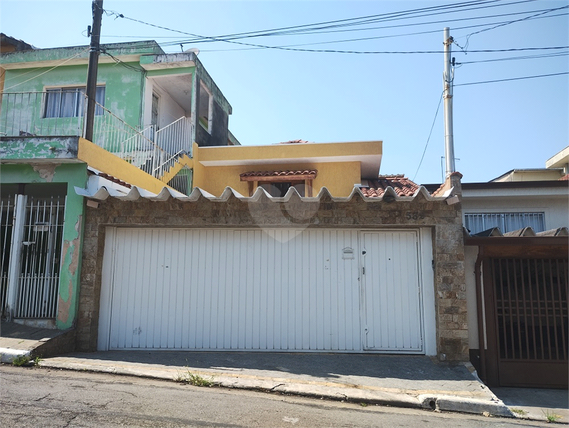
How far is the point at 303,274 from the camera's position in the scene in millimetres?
7375

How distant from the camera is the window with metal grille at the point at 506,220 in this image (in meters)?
9.48

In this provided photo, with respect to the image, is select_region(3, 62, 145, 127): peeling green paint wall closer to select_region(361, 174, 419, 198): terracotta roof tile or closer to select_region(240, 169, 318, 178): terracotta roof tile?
select_region(240, 169, 318, 178): terracotta roof tile

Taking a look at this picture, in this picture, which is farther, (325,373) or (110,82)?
(110,82)

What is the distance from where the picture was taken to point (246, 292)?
24.2 feet

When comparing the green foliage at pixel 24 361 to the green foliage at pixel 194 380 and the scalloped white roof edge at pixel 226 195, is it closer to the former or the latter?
the green foliage at pixel 194 380

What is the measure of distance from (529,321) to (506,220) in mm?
3245

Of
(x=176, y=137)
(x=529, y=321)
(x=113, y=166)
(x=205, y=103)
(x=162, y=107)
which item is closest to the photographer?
(x=529, y=321)

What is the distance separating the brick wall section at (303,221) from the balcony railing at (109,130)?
107 inches

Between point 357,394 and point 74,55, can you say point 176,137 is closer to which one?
point 74,55

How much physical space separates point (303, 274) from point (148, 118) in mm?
7317

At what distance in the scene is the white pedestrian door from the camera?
706 centimetres

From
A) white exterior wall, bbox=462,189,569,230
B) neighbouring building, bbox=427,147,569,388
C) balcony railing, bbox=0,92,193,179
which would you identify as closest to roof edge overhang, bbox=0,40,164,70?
balcony railing, bbox=0,92,193,179

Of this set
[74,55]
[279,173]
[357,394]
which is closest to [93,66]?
[74,55]

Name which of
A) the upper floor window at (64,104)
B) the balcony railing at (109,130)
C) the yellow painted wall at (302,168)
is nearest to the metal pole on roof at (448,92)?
the yellow painted wall at (302,168)
